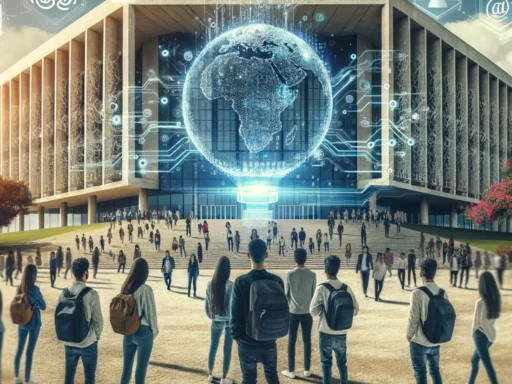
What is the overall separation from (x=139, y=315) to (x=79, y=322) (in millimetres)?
557

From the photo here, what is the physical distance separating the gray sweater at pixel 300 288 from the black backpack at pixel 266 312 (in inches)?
91.3

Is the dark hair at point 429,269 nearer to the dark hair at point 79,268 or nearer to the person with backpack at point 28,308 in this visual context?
the dark hair at point 79,268

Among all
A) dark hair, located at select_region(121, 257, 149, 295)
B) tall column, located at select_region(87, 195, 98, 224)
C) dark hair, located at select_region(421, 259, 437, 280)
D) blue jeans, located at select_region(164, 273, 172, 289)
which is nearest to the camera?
dark hair, located at select_region(121, 257, 149, 295)

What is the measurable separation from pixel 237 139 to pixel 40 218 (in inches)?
998

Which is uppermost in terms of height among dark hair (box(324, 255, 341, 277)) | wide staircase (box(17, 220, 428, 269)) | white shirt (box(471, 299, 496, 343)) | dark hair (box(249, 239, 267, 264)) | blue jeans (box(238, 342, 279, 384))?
dark hair (box(249, 239, 267, 264))

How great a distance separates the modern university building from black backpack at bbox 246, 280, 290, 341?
4474 centimetres

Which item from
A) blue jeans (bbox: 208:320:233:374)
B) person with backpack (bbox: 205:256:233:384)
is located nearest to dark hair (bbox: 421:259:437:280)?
person with backpack (bbox: 205:256:233:384)

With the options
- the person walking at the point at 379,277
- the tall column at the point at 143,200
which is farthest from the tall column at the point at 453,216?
the person walking at the point at 379,277

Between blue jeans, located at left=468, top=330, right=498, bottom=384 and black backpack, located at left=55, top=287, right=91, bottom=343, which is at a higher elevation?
black backpack, located at left=55, top=287, right=91, bottom=343

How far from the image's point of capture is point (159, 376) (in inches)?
319

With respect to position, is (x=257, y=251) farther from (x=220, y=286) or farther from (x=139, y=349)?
(x=139, y=349)

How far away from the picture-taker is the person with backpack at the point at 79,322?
5.82 m

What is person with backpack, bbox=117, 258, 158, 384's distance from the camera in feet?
19.5

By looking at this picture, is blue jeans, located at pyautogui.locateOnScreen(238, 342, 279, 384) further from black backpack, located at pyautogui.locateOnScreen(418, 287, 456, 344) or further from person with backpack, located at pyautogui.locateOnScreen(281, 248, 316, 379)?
person with backpack, located at pyautogui.locateOnScreen(281, 248, 316, 379)
